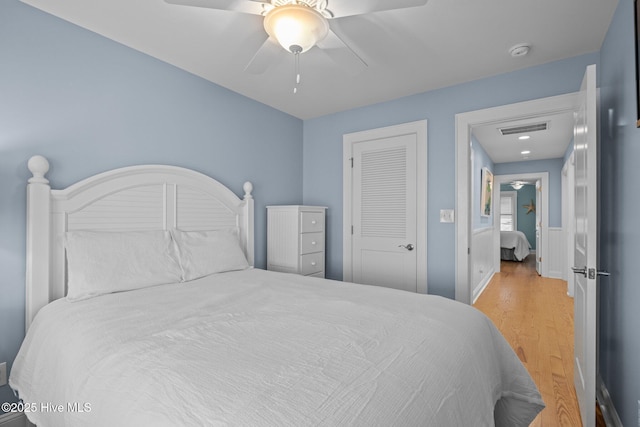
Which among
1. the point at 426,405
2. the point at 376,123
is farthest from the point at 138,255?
the point at 376,123

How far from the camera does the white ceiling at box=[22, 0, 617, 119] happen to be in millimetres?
1792

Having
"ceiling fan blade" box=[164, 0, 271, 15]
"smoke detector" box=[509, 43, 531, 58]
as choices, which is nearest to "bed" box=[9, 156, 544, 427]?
"ceiling fan blade" box=[164, 0, 271, 15]

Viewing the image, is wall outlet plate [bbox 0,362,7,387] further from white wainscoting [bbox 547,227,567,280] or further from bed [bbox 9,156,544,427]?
white wainscoting [bbox 547,227,567,280]

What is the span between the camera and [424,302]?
1.61 meters

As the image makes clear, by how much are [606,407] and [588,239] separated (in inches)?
45.8

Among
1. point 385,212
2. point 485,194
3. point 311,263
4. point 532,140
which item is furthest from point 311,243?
point 532,140

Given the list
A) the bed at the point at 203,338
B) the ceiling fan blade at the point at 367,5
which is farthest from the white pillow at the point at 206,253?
the ceiling fan blade at the point at 367,5

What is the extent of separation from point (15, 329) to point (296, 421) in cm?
190

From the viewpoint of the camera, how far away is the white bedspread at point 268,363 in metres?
0.79

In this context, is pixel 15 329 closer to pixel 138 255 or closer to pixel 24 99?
pixel 138 255

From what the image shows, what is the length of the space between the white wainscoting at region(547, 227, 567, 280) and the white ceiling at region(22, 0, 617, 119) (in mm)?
4753

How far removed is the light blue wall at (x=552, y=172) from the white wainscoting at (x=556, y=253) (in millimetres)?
274

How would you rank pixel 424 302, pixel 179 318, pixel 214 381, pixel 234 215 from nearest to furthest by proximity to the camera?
pixel 214 381, pixel 179 318, pixel 424 302, pixel 234 215

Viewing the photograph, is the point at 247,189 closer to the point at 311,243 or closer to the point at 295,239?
the point at 295,239
